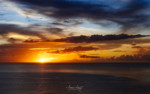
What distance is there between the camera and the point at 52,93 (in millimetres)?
61406

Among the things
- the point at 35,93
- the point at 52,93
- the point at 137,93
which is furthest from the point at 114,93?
the point at 35,93

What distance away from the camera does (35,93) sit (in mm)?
61469

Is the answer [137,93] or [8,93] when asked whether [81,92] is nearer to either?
[137,93]

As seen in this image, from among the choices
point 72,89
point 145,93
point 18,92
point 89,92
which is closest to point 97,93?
point 89,92

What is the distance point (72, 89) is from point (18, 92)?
17.2 metres

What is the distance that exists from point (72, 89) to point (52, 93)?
27.4 feet

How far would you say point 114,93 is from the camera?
207ft

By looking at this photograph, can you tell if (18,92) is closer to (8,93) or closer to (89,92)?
(8,93)

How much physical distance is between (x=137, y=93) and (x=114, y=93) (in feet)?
22.5

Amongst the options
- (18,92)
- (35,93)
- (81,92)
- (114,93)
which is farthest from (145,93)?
(18,92)

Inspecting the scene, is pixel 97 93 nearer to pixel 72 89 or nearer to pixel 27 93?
pixel 72 89

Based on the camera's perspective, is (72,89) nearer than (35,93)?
No

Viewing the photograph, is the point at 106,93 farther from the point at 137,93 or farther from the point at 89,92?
the point at 137,93

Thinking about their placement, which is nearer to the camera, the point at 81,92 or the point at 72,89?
the point at 81,92
